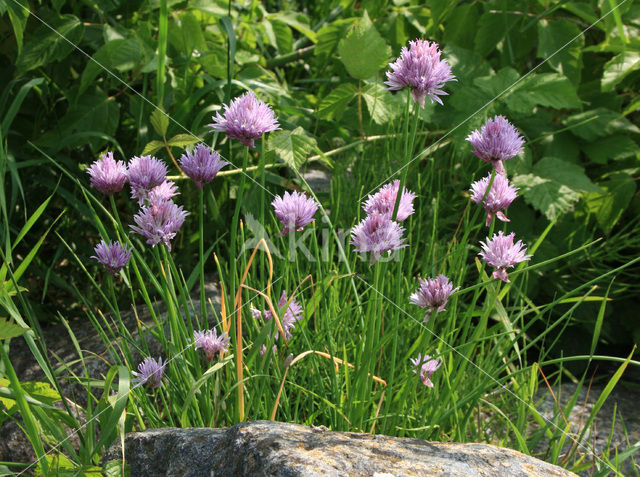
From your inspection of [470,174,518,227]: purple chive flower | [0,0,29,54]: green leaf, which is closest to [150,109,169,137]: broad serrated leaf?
[0,0,29,54]: green leaf

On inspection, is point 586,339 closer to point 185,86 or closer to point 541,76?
point 541,76

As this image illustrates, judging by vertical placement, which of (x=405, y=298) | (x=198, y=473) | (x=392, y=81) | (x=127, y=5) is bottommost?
(x=198, y=473)

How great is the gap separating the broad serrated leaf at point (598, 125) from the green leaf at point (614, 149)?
0.10ft

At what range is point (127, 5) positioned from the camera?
2275mm

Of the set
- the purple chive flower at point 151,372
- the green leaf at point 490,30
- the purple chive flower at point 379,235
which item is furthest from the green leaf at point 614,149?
the purple chive flower at point 151,372

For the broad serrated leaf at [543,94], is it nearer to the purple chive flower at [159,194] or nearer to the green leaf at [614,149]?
the green leaf at [614,149]

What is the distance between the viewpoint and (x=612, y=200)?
226 cm

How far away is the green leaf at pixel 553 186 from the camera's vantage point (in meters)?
2.04

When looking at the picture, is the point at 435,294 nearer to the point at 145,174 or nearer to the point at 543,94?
the point at 145,174

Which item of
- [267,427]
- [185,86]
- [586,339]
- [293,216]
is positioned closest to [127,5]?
[185,86]

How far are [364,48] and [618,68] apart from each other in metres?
0.86

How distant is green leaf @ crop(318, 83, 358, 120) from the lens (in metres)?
2.25

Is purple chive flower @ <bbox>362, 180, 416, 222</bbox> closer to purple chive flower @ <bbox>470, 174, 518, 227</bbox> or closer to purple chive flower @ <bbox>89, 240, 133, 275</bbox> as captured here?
purple chive flower @ <bbox>470, 174, 518, 227</bbox>

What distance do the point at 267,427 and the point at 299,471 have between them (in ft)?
0.49
